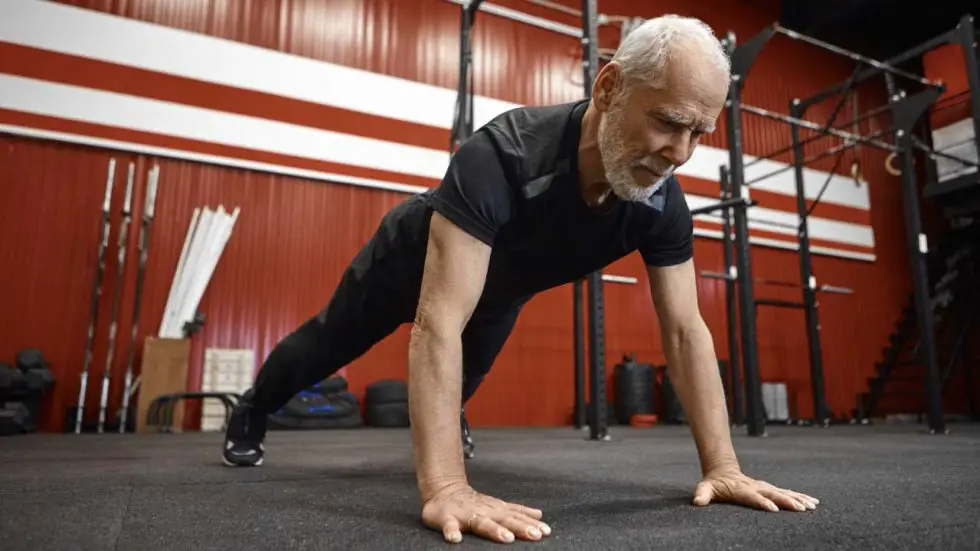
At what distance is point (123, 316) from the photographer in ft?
14.7

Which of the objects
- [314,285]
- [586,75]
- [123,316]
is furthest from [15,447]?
[586,75]

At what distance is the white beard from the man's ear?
0.09 ft

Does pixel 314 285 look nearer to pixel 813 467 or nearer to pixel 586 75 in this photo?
pixel 586 75

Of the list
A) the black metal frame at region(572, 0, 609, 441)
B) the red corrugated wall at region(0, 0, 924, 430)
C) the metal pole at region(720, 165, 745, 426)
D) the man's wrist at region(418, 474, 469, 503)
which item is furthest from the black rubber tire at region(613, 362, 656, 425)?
the man's wrist at region(418, 474, 469, 503)

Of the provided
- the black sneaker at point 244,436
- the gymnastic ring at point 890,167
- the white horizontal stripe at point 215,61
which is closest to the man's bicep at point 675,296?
the black sneaker at point 244,436

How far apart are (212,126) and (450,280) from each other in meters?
4.48

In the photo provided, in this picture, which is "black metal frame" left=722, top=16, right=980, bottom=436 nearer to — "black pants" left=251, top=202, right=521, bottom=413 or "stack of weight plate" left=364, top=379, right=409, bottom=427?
"black pants" left=251, top=202, right=521, bottom=413

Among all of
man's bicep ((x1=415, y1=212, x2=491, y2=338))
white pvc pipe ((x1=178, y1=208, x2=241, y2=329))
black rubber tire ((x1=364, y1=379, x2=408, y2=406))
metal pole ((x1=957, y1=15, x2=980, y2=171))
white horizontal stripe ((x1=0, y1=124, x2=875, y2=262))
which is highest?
metal pole ((x1=957, y1=15, x2=980, y2=171))

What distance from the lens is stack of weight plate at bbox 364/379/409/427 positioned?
4879 millimetres

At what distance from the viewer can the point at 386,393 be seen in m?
4.93

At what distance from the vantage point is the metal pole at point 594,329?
3045 millimetres

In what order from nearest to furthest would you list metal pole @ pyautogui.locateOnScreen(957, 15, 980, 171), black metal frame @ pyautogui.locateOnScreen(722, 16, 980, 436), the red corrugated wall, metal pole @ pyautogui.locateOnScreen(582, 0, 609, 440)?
metal pole @ pyautogui.locateOnScreen(582, 0, 609, 440) → black metal frame @ pyautogui.locateOnScreen(722, 16, 980, 436) → metal pole @ pyautogui.locateOnScreen(957, 15, 980, 171) → the red corrugated wall

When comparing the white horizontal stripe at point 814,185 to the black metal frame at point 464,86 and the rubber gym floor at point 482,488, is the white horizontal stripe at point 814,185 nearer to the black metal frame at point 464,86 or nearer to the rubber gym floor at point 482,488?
the black metal frame at point 464,86

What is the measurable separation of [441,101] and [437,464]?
16.8ft
